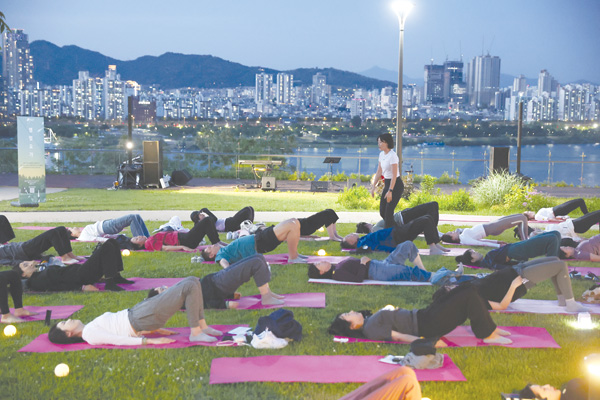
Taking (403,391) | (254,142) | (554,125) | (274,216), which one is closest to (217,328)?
(403,391)

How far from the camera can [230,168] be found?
30.1 meters

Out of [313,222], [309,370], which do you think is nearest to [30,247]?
[313,222]

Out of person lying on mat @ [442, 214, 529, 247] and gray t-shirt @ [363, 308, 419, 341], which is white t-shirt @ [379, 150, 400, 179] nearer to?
person lying on mat @ [442, 214, 529, 247]

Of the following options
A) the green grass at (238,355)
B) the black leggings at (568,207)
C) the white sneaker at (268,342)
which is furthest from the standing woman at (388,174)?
the white sneaker at (268,342)

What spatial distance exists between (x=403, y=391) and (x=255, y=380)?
60.2 inches

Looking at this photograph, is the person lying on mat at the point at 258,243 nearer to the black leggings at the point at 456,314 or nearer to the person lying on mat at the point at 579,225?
the black leggings at the point at 456,314

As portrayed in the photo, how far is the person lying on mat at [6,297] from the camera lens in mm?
6891

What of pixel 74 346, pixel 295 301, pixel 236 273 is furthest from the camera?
pixel 295 301

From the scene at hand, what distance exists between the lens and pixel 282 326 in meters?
6.23

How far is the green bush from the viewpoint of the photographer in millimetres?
17438

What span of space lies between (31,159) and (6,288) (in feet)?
35.3

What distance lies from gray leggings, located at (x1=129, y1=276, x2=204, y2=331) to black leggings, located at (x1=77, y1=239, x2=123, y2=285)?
2.03 meters

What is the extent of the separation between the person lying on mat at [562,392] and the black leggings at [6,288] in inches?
203

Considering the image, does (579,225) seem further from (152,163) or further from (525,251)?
(152,163)
